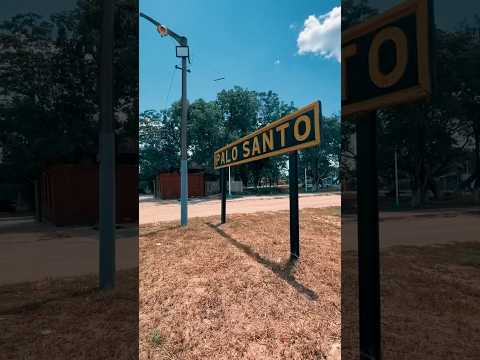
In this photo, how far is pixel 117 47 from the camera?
881 centimetres

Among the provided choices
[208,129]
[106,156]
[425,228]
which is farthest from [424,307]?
[208,129]

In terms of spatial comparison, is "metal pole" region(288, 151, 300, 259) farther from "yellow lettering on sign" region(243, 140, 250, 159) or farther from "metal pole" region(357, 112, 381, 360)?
"metal pole" region(357, 112, 381, 360)

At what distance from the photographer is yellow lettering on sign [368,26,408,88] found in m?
1.90

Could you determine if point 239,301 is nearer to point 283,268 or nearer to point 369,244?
point 283,268

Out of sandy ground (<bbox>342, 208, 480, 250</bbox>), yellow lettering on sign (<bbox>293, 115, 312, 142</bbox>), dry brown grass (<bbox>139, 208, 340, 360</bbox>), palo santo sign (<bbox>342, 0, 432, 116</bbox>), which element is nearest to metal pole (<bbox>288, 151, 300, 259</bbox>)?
dry brown grass (<bbox>139, 208, 340, 360</bbox>)

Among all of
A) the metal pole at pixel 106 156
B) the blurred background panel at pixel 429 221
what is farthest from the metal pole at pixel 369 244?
the metal pole at pixel 106 156

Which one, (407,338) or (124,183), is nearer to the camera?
(407,338)

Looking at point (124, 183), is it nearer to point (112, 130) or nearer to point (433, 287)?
point (112, 130)

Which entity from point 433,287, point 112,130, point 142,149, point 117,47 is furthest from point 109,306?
point 142,149

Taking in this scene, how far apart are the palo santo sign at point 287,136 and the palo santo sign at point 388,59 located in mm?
2938

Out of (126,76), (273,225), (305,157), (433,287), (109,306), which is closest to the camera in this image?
(109,306)

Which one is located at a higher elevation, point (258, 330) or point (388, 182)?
point (388, 182)

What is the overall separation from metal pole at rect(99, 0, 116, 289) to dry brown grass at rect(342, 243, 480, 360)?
3498 millimetres

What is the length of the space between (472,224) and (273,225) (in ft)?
21.5
